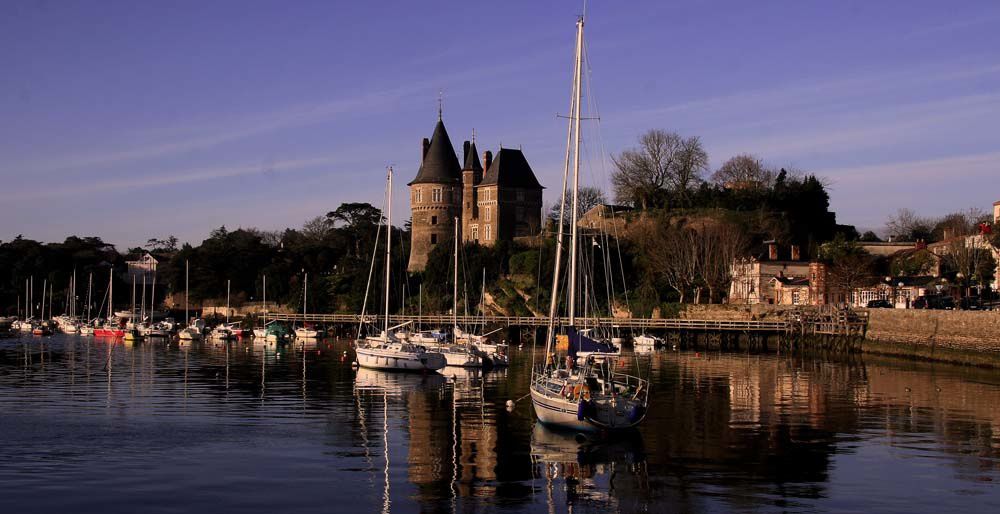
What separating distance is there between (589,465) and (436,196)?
82.6 metres

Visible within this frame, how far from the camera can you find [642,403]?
30.0 metres

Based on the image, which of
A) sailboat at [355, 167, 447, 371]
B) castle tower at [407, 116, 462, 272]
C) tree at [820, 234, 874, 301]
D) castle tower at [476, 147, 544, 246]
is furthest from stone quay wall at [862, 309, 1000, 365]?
castle tower at [407, 116, 462, 272]

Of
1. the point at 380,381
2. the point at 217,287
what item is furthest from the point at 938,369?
the point at 217,287

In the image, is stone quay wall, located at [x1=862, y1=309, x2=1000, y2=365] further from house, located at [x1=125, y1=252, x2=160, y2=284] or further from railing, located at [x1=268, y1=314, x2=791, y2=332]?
house, located at [x1=125, y1=252, x2=160, y2=284]

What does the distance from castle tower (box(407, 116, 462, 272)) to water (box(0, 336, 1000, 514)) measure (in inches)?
2286

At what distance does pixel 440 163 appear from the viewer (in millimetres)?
108438

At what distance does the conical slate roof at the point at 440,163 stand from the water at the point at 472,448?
58714mm

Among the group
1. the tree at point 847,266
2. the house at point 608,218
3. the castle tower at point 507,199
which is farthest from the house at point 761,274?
the castle tower at point 507,199

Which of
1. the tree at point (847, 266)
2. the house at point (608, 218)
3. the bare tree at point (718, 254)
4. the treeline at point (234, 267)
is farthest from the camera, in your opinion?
the treeline at point (234, 267)

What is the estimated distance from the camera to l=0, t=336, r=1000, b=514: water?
22.9m

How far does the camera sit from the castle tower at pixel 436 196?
107875 mm

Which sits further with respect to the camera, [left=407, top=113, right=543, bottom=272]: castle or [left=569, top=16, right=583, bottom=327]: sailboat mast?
[left=407, top=113, right=543, bottom=272]: castle

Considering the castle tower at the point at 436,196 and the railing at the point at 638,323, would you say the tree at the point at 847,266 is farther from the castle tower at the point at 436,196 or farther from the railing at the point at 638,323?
the castle tower at the point at 436,196

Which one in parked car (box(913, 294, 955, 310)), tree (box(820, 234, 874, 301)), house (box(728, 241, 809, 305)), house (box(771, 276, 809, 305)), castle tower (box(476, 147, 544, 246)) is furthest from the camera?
castle tower (box(476, 147, 544, 246))
